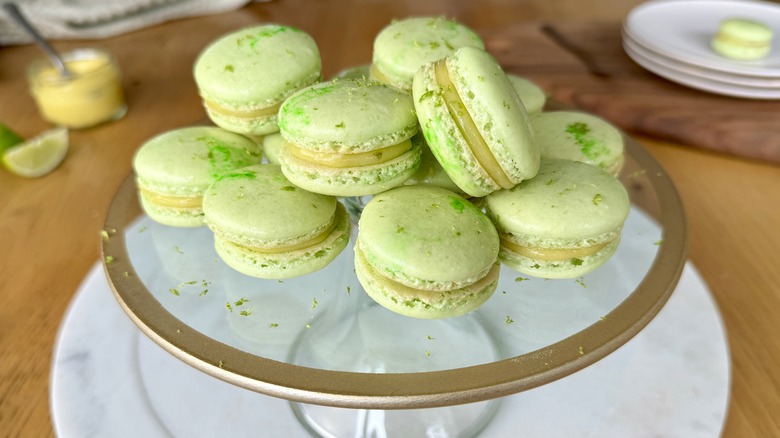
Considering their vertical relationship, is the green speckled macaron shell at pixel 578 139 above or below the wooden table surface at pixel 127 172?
above

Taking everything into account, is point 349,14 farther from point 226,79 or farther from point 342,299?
point 342,299

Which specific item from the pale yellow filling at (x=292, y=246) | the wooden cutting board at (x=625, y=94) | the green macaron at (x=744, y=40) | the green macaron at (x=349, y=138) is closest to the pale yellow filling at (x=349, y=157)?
the green macaron at (x=349, y=138)

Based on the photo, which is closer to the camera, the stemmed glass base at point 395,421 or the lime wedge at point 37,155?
the stemmed glass base at point 395,421

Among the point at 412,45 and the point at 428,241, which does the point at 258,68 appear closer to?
the point at 412,45

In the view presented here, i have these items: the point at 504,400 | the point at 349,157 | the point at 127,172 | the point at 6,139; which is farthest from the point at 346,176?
the point at 6,139

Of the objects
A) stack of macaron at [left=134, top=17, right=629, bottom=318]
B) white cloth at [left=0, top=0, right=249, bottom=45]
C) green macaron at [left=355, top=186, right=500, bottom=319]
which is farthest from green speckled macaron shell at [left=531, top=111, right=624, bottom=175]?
white cloth at [left=0, top=0, right=249, bottom=45]

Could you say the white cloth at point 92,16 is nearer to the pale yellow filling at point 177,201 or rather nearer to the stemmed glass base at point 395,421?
the pale yellow filling at point 177,201

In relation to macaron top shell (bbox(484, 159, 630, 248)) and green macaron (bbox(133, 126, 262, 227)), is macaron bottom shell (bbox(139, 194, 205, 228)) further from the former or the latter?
macaron top shell (bbox(484, 159, 630, 248))
